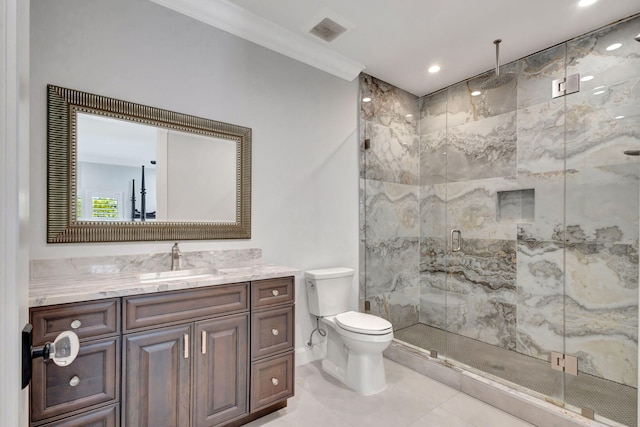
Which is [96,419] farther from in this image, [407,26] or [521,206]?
[521,206]

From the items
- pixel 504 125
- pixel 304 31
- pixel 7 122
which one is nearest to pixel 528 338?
pixel 504 125

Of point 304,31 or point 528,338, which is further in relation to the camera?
point 528,338

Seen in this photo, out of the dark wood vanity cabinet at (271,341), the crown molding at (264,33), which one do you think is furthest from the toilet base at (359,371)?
the crown molding at (264,33)

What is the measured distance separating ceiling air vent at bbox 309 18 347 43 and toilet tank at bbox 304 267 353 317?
72.4 inches

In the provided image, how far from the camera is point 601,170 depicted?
2.34 m

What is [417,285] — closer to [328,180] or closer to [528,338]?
[528,338]

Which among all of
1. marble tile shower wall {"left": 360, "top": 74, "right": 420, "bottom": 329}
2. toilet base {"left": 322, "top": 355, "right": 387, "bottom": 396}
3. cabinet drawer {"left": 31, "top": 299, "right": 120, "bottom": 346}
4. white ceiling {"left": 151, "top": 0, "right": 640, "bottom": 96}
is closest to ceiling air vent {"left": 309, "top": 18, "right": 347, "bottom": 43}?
white ceiling {"left": 151, "top": 0, "right": 640, "bottom": 96}

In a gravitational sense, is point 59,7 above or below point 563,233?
above

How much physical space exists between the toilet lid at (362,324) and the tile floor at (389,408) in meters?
0.45

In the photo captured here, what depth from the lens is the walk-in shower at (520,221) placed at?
224 centimetres

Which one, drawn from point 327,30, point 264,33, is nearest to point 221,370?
point 264,33

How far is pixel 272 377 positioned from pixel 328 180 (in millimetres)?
1588

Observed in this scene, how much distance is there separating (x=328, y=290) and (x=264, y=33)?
200 centimetres

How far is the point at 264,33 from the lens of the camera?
228 centimetres
